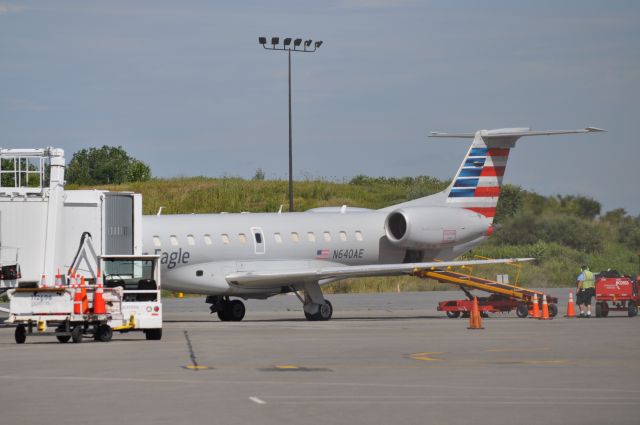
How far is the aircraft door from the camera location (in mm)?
36188

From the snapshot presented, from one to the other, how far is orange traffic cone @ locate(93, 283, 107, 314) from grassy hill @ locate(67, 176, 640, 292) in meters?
29.6

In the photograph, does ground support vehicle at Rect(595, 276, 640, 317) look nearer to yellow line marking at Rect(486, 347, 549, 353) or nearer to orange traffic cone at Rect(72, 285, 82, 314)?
yellow line marking at Rect(486, 347, 549, 353)

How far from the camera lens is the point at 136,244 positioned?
30.0 m

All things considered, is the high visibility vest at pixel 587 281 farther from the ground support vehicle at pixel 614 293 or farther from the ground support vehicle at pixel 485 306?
the ground support vehicle at pixel 485 306

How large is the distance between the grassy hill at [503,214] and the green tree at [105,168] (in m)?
14.3

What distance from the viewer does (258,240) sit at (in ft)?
119

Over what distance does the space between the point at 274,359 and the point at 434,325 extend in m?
11.6

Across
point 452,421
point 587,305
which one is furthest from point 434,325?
point 452,421

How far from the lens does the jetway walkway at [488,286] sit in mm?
35844

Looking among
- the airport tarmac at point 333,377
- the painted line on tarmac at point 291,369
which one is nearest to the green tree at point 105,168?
the airport tarmac at point 333,377

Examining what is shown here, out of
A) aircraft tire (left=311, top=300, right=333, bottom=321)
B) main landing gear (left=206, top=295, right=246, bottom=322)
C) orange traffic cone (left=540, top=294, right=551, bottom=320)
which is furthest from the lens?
main landing gear (left=206, top=295, right=246, bottom=322)

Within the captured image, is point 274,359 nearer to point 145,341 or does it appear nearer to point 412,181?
point 145,341

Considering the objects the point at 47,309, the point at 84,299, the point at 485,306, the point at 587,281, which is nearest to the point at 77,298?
the point at 84,299

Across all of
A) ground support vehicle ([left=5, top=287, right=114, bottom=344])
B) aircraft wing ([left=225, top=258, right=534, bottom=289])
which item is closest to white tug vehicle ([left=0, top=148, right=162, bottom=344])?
ground support vehicle ([left=5, top=287, right=114, bottom=344])
